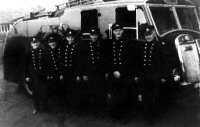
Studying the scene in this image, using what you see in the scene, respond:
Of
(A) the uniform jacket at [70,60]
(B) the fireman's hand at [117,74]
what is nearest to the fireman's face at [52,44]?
(A) the uniform jacket at [70,60]

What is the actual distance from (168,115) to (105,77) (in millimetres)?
1375

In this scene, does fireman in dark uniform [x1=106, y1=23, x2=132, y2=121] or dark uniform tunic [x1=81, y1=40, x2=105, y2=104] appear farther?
dark uniform tunic [x1=81, y1=40, x2=105, y2=104]

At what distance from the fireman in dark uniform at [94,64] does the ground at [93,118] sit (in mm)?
541

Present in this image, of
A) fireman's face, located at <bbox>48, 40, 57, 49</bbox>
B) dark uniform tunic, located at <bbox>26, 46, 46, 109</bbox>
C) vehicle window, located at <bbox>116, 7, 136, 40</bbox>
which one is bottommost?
dark uniform tunic, located at <bbox>26, 46, 46, 109</bbox>

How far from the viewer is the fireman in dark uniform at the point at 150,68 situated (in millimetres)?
5215

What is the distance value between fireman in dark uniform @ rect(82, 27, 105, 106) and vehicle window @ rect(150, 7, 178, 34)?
1.09m

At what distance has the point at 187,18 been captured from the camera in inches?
244

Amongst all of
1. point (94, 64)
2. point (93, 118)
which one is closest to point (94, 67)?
point (94, 64)

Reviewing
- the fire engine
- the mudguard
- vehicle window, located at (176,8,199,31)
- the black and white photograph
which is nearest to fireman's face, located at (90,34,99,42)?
the black and white photograph

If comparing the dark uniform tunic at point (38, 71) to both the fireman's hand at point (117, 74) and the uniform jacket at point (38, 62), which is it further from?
Answer: the fireman's hand at point (117, 74)

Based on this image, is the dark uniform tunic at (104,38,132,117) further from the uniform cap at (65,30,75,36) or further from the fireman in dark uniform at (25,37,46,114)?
the fireman in dark uniform at (25,37,46,114)

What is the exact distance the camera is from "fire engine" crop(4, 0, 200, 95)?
5316 millimetres

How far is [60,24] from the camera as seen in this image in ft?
22.1

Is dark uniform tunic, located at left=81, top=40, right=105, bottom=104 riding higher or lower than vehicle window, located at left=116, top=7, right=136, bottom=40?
lower
